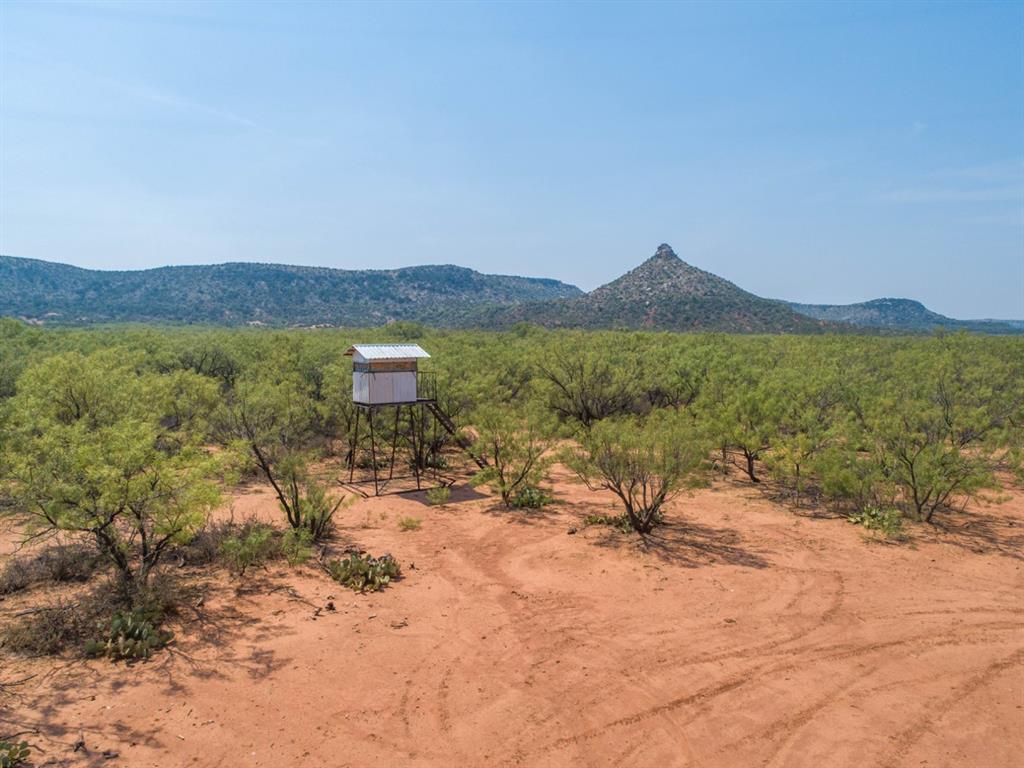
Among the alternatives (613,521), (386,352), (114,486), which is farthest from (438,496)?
(114,486)

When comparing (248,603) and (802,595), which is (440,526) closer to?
(248,603)

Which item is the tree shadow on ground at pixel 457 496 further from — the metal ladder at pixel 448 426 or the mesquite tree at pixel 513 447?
the metal ladder at pixel 448 426

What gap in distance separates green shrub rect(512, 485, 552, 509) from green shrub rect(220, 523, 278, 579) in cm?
679

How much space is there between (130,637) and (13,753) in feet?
8.71

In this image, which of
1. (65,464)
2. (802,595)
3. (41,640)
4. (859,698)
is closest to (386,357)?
(65,464)

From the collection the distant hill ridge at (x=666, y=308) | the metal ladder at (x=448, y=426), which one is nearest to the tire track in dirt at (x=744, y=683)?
the metal ladder at (x=448, y=426)

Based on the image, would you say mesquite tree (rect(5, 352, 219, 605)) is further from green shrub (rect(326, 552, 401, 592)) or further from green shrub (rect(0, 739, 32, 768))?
green shrub (rect(0, 739, 32, 768))

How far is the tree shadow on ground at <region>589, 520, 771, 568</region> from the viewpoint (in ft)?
43.9

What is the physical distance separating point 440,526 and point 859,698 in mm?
9990

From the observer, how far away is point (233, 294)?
128m

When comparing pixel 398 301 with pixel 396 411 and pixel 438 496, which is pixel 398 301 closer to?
pixel 396 411

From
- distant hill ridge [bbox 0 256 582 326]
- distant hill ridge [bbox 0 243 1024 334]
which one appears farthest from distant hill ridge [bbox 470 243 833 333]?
distant hill ridge [bbox 0 256 582 326]

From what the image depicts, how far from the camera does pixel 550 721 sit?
7.78 metres

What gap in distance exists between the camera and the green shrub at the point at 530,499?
1753cm
